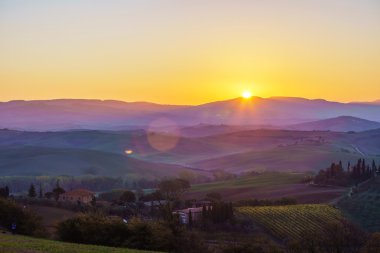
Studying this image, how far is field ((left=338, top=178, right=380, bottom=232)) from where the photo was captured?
69125 millimetres

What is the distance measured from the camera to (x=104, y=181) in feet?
467

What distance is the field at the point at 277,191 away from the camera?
289ft

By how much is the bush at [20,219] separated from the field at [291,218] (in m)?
30.2

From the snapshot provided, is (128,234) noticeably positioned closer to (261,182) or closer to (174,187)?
(174,187)

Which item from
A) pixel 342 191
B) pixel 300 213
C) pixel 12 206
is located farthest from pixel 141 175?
pixel 12 206

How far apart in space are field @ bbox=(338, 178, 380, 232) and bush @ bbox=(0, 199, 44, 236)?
42.8m

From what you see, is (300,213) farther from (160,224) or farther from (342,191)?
(160,224)

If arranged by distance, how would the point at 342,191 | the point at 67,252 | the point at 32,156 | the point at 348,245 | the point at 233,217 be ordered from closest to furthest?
1. the point at 67,252
2. the point at 348,245
3. the point at 233,217
4. the point at 342,191
5. the point at 32,156

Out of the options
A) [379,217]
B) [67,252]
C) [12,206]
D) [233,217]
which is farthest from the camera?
[379,217]

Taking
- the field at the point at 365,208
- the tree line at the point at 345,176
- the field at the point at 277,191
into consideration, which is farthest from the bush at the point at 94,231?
the tree line at the point at 345,176

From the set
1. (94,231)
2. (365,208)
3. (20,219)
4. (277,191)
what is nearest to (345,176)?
(277,191)

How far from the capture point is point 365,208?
74938 millimetres

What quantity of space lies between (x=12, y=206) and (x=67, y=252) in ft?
56.3

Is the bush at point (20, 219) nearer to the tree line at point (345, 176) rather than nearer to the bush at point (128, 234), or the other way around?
the bush at point (128, 234)
